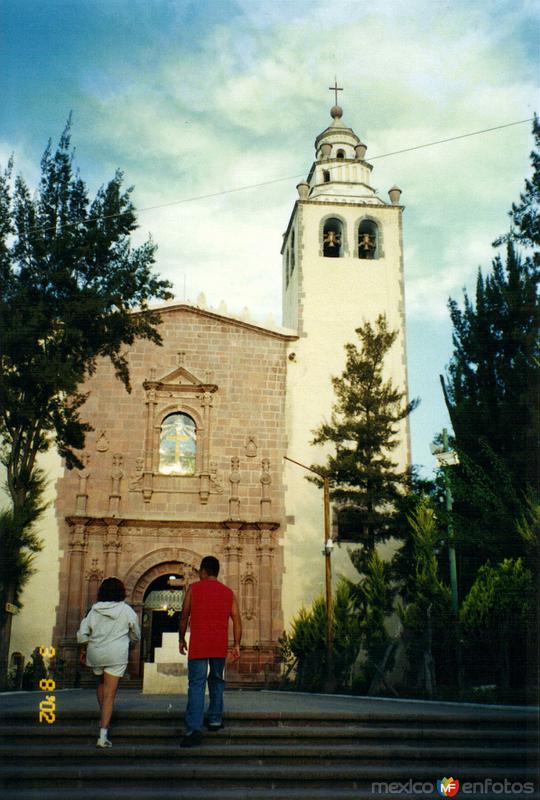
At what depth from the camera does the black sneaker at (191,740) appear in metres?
6.93

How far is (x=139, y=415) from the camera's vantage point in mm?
24016

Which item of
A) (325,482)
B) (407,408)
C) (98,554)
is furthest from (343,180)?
(98,554)

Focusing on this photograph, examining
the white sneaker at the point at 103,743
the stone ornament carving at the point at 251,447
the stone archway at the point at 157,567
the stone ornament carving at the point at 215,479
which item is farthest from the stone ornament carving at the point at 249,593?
the white sneaker at the point at 103,743

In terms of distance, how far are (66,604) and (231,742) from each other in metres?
16.0

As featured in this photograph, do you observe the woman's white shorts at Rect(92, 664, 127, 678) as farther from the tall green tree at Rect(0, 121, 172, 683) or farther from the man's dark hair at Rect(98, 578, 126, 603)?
the tall green tree at Rect(0, 121, 172, 683)

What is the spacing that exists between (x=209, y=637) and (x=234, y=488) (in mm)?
16230

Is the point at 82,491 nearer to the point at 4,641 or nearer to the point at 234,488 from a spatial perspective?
the point at 234,488

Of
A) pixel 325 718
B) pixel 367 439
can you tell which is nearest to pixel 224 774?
pixel 325 718

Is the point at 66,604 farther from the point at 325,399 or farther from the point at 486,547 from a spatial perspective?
the point at 486,547

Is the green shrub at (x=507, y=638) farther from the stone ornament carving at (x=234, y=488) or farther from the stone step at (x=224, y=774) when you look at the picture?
the stone ornament carving at (x=234, y=488)

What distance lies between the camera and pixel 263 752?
6945mm

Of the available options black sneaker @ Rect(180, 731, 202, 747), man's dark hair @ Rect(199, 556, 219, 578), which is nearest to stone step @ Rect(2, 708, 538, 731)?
black sneaker @ Rect(180, 731, 202, 747)

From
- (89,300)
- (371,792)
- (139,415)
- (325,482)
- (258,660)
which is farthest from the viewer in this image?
(139,415)

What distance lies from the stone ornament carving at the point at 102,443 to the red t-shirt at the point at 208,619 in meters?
16.5
